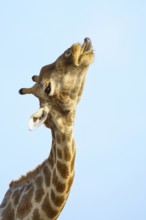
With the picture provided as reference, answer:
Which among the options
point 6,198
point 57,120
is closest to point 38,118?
point 57,120

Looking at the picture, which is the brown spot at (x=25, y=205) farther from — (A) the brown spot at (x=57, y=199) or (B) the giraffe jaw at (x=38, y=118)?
(B) the giraffe jaw at (x=38, y=118)

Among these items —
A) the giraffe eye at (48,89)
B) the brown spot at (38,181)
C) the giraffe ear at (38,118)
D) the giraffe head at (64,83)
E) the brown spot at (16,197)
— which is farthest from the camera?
the brown spot at (16,197)

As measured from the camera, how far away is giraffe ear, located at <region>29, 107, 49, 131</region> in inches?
302

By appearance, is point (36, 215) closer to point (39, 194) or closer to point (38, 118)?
point (39, 194)

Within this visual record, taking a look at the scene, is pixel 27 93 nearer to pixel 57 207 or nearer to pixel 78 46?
pixel 78 46

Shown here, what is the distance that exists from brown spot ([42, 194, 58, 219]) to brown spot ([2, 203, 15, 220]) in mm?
616

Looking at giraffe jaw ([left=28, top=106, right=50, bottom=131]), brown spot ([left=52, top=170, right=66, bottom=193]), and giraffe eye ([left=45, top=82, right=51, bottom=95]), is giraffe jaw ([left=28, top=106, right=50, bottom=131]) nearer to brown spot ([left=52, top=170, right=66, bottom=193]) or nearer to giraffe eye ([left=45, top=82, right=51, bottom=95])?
giraffe eye ([left=45, top=82, right=51, bottom=95])

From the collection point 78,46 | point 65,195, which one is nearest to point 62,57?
point 78,46

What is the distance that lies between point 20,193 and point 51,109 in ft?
5.45

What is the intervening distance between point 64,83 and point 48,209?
194 cm

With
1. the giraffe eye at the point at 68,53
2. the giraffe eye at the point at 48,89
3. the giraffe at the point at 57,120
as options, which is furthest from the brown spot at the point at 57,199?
the giraffe eye at the point at 68,53

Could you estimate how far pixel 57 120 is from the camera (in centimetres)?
812

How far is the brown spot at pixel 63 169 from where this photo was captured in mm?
8164

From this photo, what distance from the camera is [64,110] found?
8125mm
